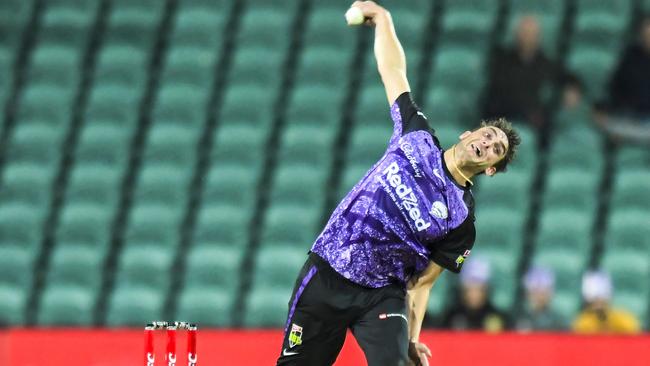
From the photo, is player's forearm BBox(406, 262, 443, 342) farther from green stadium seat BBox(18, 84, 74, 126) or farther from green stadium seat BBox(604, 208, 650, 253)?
green stadium seat BBox(18, 84, 74, 126)

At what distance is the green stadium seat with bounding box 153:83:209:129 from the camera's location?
429 inches

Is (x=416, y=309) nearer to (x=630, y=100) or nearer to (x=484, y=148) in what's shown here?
(x=484, y=148)

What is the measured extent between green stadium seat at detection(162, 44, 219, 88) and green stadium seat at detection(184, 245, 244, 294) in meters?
1.67

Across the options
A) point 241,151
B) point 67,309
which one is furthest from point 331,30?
point 67,309

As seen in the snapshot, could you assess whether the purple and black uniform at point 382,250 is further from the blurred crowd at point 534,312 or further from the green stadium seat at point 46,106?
the green stadium seat at point 46,106

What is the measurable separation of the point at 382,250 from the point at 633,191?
5064mm

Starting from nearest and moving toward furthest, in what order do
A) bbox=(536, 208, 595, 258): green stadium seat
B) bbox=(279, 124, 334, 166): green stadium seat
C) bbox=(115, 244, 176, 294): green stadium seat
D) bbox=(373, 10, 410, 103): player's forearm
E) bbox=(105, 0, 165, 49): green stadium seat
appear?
bbox=(373, 10, 410, 103): player's forearm < bbox=(536, 208, 595, 258): green stadium seat < bbox=(115, 244, 176, 294): green stadium seat < bbox=(279, 124, 334, 166): green stadium seat < bbox=(105, 0, 165, 49): green stadium seat

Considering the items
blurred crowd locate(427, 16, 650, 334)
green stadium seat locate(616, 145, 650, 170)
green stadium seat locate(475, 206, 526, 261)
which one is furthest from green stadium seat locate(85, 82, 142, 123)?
green stadium seat locate(616, 145, 650, 170)

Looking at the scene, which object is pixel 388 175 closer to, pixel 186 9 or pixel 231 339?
pixel 231 339

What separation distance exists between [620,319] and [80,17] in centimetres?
531

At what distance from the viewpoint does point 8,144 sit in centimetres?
1095

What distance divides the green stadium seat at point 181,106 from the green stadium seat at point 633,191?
328cm

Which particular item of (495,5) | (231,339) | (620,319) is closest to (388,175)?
(231,339)

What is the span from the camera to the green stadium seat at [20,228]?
34.1 feet
